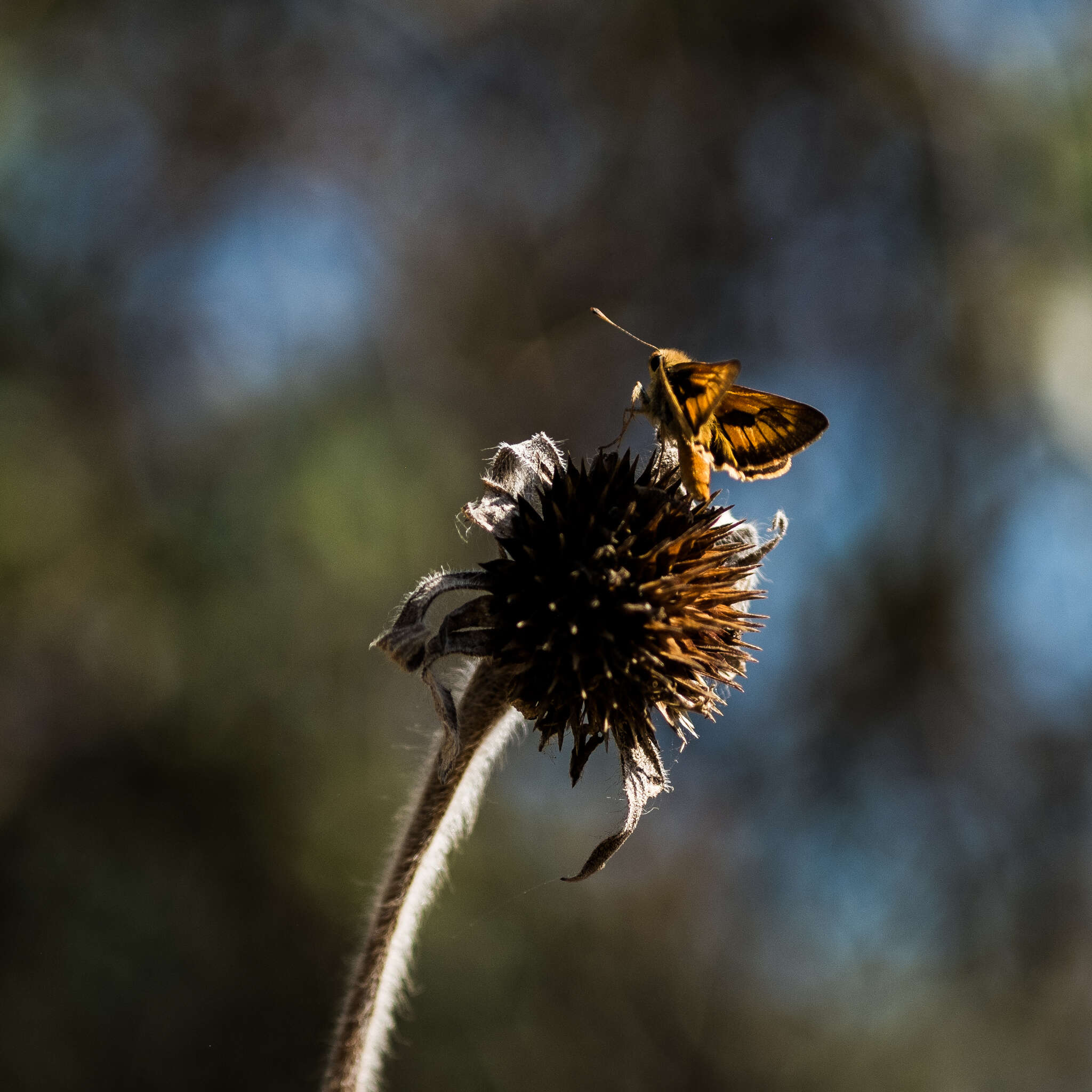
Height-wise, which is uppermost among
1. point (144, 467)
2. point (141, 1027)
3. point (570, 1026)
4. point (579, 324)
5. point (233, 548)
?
point (579, 324)

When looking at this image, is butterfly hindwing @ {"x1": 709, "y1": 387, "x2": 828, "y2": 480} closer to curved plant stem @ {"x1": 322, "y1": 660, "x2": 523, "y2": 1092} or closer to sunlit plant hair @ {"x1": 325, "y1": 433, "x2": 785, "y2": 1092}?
sunlit plant hair @ {"x1": 325, "y1": 433, "x2": 785, "y2": 1092}

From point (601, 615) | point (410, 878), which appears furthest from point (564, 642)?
point (410, 878)

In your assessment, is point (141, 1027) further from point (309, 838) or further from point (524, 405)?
point (524, 405)

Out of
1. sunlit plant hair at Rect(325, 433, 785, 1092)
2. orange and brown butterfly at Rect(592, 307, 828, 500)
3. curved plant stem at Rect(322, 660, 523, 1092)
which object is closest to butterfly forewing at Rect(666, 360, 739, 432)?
orange and brown butterfly at Rect(592, 307, 828, 500)

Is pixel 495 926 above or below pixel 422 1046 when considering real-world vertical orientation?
above

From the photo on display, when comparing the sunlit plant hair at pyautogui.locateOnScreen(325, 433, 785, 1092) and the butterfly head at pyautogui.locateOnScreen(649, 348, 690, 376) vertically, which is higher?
the butterfly head at pyautogui.locateOnScreen(649, 348, 690, 376)

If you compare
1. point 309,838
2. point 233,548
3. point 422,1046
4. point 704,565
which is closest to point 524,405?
point 233,548

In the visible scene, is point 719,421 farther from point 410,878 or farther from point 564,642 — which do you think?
point 410,878
